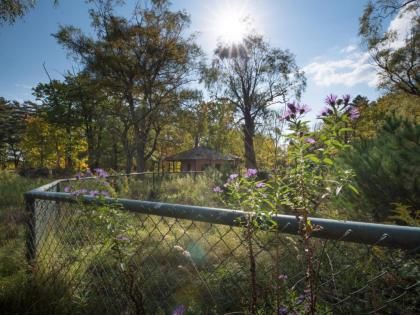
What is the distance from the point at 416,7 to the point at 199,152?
24.9 m

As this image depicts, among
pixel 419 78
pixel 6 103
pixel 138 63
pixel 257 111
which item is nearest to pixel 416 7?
pixel 419 78

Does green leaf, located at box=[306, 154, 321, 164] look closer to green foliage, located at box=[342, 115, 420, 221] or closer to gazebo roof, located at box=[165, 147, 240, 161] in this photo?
green foliage, located at box=[342, 115, 420, 221]

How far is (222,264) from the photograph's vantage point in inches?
89.9

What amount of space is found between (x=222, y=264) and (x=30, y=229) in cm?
178

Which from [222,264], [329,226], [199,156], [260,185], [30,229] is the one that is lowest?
[222,264]

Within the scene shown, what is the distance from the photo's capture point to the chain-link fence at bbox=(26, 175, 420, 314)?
110 cm

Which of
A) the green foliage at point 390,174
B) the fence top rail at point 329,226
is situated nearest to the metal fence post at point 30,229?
the fence top rail at point 329,226

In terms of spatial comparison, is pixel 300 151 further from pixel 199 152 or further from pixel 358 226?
pixel 199 152

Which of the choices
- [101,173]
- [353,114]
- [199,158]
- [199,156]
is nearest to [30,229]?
[101,173]

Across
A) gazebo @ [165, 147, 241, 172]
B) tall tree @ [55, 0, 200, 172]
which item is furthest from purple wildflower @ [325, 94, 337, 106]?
gazebo @ [165, 147, 241, 172]

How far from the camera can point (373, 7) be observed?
59.9 feet

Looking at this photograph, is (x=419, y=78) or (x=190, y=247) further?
(x=419, y=78)

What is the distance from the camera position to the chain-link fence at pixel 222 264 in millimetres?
1100

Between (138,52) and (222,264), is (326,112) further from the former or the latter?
(138,52)
